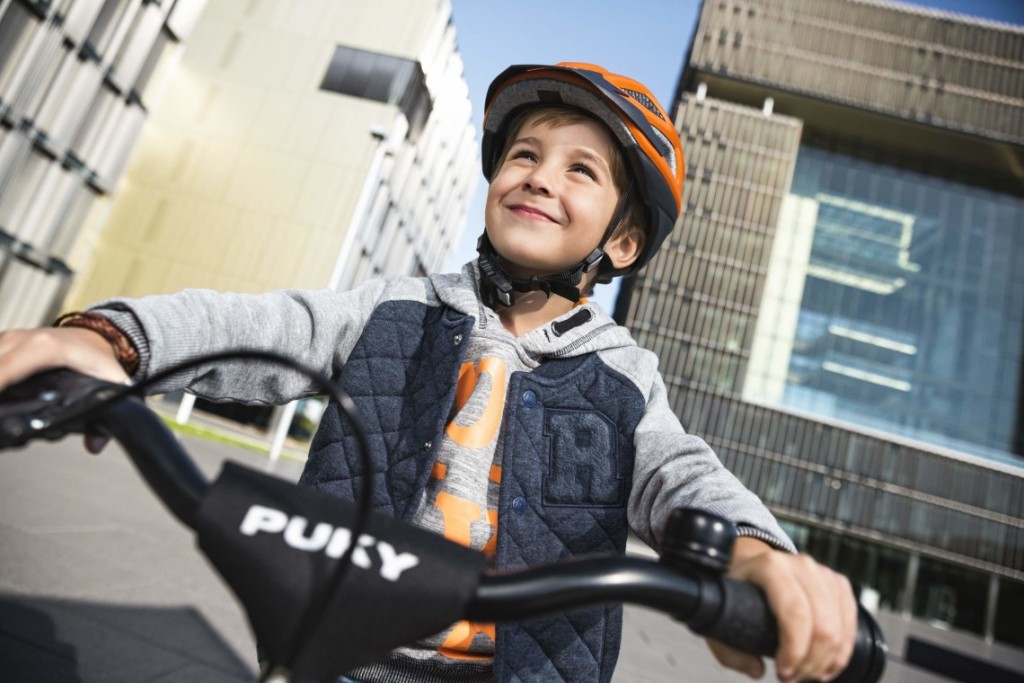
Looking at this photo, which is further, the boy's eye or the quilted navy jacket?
the boy's eye

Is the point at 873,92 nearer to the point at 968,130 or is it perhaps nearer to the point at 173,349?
the point at 968,130

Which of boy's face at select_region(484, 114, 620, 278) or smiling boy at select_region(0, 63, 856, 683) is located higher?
boy's face at select_region(484, 114, 620, 278)

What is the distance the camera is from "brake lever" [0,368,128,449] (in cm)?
63

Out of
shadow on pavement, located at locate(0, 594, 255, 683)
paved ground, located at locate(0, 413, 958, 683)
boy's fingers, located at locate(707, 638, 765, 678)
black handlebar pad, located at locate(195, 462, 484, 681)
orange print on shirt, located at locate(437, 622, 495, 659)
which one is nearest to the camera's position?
black handlebar pad, located at locate(195, 462, 484, 681)

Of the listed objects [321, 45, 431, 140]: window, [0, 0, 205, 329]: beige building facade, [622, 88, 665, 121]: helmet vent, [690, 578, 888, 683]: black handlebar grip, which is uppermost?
[321, 45, 431, 140]: window

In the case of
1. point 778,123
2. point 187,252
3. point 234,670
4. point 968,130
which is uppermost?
point 968,130

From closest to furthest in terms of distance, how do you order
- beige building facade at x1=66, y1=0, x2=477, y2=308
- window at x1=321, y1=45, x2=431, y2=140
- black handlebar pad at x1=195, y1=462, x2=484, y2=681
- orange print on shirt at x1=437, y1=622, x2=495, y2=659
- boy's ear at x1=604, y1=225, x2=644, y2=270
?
1. black handlebar pad at x1=195, y1=462, x2=484, y2=681
2. orange print on shirt at x1=437, y1=622, x2=495, y2=659
3. boy's ear at x1=604, y1=225, x2=644, y2=270
4. beige building facade at x1=66, y1=0, x2=477, y2=308
5. window at x1=321, y1=45, x2=431, y2=140

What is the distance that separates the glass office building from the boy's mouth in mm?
28153

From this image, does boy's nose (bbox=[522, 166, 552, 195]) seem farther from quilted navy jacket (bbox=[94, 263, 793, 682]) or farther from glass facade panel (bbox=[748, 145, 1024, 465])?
glass facade panel (bbox=[748, 145, 1024, 465])

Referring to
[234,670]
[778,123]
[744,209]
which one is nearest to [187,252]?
[234,670]

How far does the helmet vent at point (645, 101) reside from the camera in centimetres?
176

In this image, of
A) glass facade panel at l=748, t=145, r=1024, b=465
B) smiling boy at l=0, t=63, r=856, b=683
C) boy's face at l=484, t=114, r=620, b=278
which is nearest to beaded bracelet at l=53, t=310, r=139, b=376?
smiling boy at l=0, t=63, r=856, b=683

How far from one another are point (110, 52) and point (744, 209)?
96.1 ft

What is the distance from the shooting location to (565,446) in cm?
137
